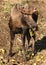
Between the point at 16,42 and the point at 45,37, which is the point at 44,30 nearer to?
the point at 45,37

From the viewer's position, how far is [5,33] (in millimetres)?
10914

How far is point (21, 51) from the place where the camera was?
966 centimetres

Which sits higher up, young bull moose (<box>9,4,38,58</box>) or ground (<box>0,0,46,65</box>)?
young bull moose (<box>9,4,38,58</box>)

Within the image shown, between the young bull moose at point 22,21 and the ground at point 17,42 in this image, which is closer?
the young bull moose at point 22,21

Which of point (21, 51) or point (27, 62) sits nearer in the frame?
point (27, 62)

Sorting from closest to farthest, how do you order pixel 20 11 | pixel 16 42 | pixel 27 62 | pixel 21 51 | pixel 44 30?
pixel 20 11
pixel 27 62
pixel 21 51
pixel 16 42
pixel 44 30

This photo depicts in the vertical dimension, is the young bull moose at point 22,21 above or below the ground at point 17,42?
above

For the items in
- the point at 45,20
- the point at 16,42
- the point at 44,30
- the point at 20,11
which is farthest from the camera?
the point at 45,20

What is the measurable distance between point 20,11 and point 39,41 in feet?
7.65

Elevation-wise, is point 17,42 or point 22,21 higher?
point 22,21

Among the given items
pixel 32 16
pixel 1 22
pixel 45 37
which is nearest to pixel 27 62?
pixel 32 16

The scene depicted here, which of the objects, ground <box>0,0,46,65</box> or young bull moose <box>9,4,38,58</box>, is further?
ground <box>0,0,46,65</box>

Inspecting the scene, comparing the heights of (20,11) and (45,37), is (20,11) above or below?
above

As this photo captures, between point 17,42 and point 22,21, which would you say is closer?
point 22,21
